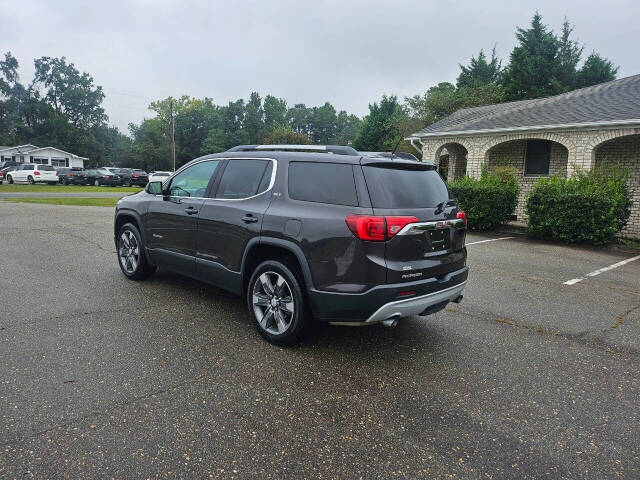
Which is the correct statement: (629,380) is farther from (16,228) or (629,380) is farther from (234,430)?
(16,228)

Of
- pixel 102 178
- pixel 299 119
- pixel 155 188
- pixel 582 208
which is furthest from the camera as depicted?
pixel 299 119

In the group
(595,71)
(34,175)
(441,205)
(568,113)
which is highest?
(595,71)

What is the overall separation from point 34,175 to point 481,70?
43307mm

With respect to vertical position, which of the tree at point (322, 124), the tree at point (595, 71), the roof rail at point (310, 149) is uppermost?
the tree at point (322, 124)

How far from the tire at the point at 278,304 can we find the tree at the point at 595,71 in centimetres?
4583

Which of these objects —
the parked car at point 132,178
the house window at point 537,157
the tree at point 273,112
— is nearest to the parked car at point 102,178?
the parked car at point 132,178

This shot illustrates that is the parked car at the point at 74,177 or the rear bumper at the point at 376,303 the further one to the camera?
the parked car at the point at 74,177

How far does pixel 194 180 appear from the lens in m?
5.27

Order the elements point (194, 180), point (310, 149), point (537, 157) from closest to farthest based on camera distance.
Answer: point (310, 149)
point (194, 180)
point (537, 157)

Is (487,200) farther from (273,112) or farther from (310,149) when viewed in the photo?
(273,112)

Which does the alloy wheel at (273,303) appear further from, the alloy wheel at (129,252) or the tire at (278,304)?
the alloy wheel at (129,252)

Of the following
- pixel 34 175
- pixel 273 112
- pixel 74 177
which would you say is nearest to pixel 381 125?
pixel 74 177

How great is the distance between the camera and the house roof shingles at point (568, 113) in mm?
14070

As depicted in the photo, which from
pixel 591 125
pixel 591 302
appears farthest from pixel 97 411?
pixel 591 125
